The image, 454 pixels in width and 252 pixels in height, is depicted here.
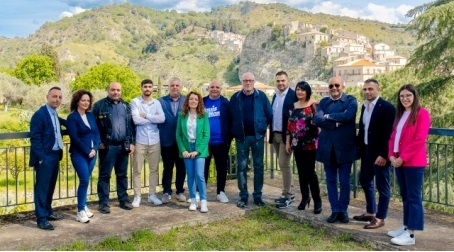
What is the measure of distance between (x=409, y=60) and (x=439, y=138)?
134 inches

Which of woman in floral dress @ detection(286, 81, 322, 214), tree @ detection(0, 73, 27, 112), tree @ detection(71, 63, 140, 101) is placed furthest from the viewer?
tree @ detection(71, 63, 140, 101)

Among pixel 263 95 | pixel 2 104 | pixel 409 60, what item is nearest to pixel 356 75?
pixel 2 104

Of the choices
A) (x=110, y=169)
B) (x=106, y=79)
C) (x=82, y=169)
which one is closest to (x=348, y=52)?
(x=106, y=79)

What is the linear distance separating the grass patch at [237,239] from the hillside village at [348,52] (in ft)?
346

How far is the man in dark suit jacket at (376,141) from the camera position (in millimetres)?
4582

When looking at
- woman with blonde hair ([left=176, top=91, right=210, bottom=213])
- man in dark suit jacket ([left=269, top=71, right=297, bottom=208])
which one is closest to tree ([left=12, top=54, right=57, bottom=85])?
woman with blonde hair ([left=176, top=91, right=210, bottom=213])

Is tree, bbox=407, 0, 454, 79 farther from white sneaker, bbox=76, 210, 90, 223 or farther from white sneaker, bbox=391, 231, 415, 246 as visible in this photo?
white sneaker, bbox=76, 210, 90, 223

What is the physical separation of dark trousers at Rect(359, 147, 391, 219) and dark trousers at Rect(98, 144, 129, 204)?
122 inches

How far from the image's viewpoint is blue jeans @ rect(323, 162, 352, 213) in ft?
16.4

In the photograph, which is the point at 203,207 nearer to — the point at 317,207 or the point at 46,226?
the point at 317,207

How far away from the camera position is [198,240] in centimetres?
474

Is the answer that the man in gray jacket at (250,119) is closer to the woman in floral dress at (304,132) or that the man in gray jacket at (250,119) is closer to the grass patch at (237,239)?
the woman in floral dress at (304,132)

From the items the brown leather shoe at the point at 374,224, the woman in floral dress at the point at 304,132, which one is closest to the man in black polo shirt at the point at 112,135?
the woman in floral dress at the point at 304,132

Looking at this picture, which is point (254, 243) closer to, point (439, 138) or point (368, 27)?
point (439, 138)
